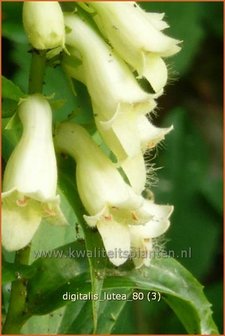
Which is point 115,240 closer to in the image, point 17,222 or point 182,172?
point 17,222

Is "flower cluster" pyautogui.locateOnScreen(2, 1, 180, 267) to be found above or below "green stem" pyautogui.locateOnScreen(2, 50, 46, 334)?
above

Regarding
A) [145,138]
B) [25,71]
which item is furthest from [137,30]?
[25,71]

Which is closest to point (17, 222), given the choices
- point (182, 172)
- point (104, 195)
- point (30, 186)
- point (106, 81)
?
point (30, 186)

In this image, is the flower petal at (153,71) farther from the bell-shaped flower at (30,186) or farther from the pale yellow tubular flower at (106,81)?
the bell-shaped flower at (30,186)

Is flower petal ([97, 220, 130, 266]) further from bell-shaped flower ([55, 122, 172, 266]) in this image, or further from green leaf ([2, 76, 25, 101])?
green leaf ([2, 76, 25, 101])

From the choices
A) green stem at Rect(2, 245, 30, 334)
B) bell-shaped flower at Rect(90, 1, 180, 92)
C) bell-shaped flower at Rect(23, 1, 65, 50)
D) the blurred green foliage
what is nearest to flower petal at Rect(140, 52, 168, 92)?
bell-shaped flower at Rect(90, 1, 180, 92)

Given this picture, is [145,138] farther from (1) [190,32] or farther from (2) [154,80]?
(1) [190,32]
